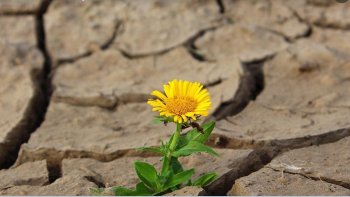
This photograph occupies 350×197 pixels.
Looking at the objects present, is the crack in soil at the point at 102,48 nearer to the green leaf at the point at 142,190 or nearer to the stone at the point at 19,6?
the stone at the point at 19,6

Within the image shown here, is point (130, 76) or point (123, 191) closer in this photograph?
point (123, 191)

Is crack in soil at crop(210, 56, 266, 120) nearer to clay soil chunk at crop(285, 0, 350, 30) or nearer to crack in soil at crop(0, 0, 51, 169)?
clay soil chunk at crop(285, 0, 350, 30)

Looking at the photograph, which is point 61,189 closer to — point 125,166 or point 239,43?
point 125,166

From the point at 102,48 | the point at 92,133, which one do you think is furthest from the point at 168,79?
the point at 92,133

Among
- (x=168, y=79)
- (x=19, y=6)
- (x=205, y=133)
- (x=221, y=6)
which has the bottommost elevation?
(x=205, y=133)

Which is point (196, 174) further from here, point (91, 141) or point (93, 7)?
point (93, 7)

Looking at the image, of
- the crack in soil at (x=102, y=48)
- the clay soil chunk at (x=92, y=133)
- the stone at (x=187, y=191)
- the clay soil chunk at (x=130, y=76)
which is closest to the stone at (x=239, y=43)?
Result: the clay soil chunk at (x=130, y=76)

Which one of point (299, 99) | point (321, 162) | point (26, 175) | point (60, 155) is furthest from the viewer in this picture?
point (299, 99)

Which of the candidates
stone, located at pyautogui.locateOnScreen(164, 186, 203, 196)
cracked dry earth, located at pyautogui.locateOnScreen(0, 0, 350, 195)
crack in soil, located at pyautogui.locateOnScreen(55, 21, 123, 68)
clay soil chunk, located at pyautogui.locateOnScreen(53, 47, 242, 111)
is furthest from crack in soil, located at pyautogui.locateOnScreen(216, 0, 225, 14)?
stone, located at pyautogui.locateOnScreen(164, 186, 203, 196)
